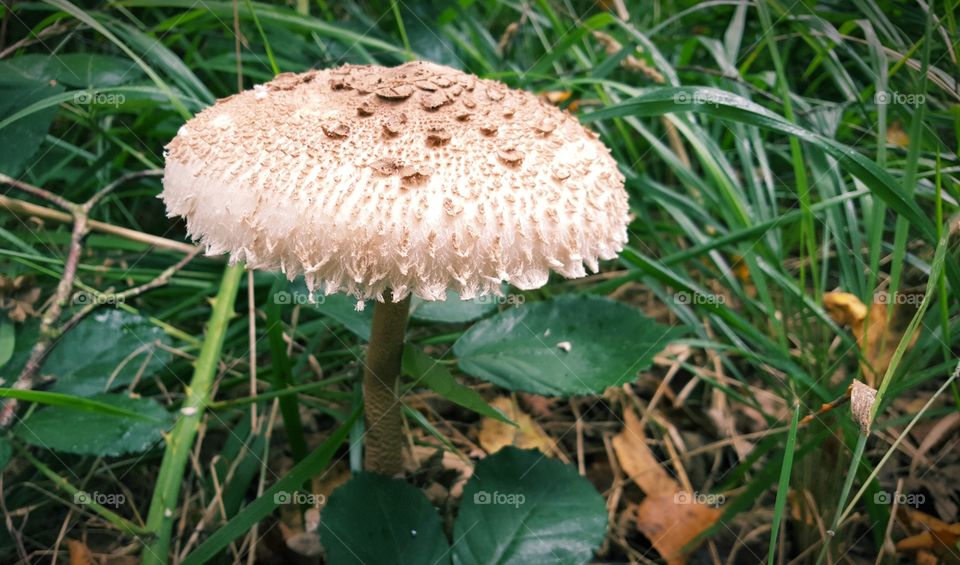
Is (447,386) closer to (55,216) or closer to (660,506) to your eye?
(660,506)

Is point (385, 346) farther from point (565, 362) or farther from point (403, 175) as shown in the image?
point (403, 175)

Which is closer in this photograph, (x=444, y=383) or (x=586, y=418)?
(x=444, y=383)

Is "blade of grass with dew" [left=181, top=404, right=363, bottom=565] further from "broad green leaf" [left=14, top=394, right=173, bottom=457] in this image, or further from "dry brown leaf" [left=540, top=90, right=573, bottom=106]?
"dry brown leaf" [left=540, top=90, right=573, bottom=106]

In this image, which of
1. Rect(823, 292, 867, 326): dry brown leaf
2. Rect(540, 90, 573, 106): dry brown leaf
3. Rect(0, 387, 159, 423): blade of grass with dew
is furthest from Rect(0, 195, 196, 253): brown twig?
Rect(823, 292, 867, 326): dry brown leaf

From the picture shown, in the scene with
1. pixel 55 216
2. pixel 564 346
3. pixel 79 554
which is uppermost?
pixel 55 216

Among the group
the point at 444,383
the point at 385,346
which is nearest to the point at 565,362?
the point at 444,383

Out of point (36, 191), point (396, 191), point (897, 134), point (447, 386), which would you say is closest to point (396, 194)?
point (396, 191)
